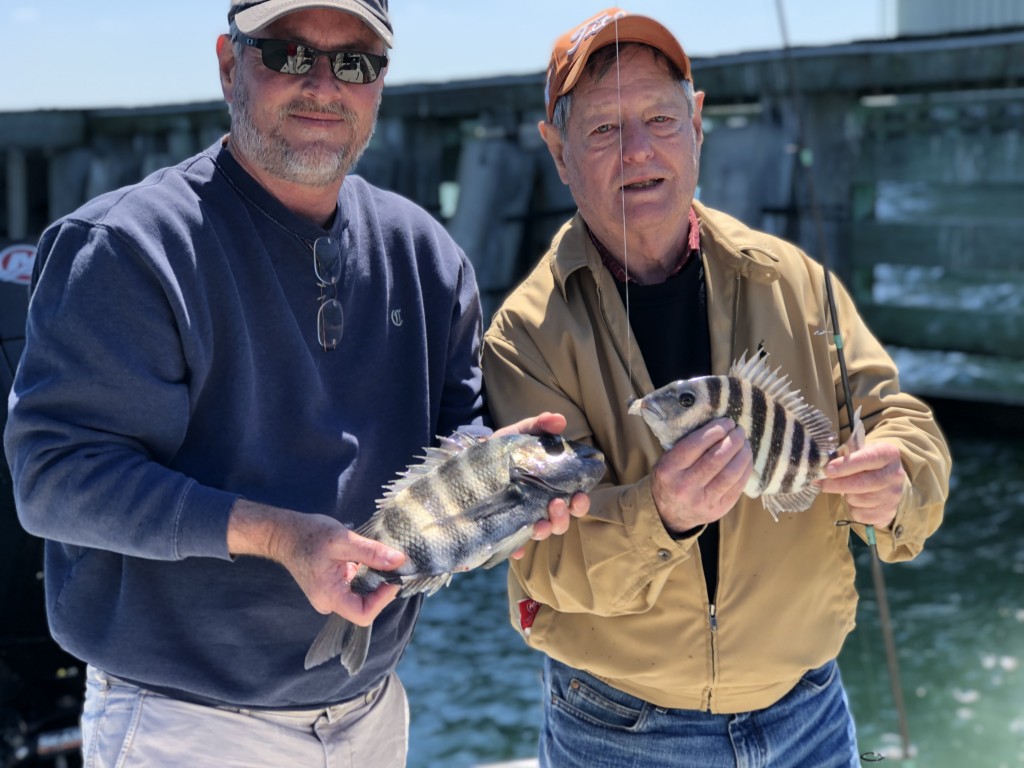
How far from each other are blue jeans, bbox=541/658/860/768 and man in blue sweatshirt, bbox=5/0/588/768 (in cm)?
51

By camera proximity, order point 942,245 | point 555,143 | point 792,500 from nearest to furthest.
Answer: point 792,500 → point 555,143 → point 942,245

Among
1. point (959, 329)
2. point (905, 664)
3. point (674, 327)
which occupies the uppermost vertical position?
point (674, 327)

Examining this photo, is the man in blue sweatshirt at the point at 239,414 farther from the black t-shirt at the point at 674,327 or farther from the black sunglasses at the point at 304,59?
the black t-shirt at the point at 674,327

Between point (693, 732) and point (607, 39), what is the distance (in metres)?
1.73

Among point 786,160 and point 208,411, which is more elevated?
point 786,160

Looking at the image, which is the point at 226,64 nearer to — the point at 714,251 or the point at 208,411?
the point at 208,411

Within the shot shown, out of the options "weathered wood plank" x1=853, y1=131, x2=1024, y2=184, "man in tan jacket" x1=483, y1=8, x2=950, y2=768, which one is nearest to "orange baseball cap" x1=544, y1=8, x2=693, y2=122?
"man in tan jacket" x1=483, y1=8, x2=950, y2=768

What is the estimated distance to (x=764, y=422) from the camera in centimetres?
261

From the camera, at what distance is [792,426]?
2643 millimetres

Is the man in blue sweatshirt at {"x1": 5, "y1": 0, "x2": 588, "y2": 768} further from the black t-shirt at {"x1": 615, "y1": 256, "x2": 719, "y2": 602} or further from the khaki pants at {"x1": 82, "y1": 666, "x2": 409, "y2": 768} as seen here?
the black t-shirt at {"x1": 615, "y1": 256, "x2": 719, "y2": 602}

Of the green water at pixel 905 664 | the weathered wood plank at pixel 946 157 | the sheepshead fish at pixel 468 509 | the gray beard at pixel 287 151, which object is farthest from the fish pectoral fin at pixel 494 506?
the weathered wood plank at pixel 946 157

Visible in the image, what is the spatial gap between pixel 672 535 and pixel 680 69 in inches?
46.6

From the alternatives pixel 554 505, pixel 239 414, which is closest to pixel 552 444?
pixel 554 505

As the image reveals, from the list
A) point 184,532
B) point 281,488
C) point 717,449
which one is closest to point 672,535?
point 717,449
